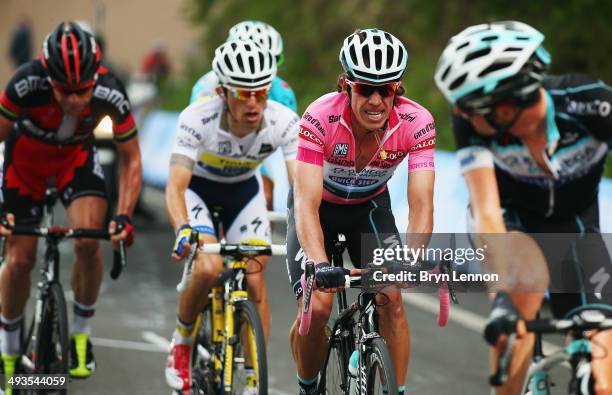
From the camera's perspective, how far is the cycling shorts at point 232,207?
8.03m

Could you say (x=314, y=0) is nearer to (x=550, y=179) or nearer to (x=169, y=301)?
(x=169, y=301)

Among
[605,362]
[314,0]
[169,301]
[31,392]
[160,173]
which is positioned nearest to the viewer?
[605,362]

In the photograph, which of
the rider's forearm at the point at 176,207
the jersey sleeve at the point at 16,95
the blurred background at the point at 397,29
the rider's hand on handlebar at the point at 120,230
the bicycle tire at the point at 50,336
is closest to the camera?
the rider's forearm at the point at 176,207

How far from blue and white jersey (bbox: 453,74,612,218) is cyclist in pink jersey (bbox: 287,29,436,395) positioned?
0.54m

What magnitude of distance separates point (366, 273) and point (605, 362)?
116cm

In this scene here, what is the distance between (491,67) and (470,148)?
478 millimetres

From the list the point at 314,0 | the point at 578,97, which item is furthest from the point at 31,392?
the point at 314,0

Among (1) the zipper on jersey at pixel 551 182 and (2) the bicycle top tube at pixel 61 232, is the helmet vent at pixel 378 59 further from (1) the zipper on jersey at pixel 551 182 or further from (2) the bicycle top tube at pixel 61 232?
(2) the bicycle top tube at pixel 61 232

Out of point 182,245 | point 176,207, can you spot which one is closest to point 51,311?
point 176,207

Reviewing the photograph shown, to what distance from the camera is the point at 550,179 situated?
591 cm

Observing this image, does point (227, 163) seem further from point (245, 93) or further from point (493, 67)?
point (493, 67)

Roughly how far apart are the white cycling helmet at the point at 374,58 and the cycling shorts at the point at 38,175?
2.67m

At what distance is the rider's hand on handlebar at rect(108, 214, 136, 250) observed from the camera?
7.66 metres

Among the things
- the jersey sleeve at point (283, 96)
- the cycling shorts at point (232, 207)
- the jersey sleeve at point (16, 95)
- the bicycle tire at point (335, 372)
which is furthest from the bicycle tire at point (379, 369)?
the jersey sleeve at point (283, 96)
